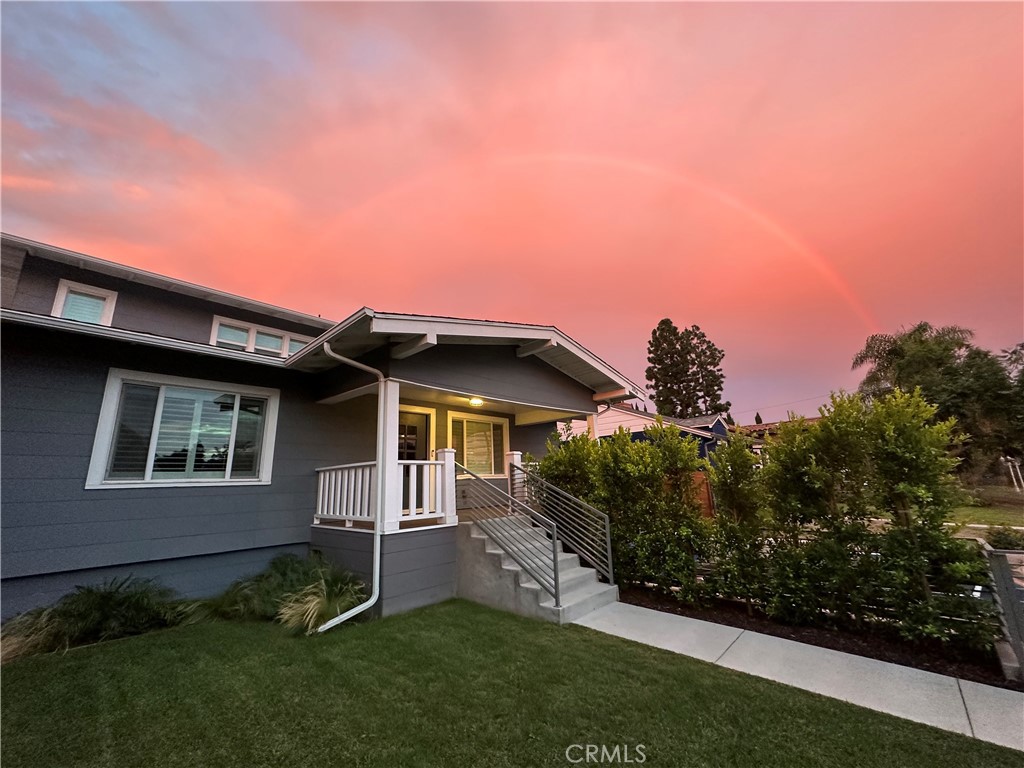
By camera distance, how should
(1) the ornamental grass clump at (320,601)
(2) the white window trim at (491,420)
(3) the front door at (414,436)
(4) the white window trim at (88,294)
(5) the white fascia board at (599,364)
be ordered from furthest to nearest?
(2) the white window trim at (491,420) < (3) the front door at (414,436) < (5) the white fascia board at (599,364) < (4) the white window trim at (88,294) < (1) the ornamental grass clump at (320,601)

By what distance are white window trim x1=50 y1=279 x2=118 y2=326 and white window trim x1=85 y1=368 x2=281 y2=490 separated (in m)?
3.12

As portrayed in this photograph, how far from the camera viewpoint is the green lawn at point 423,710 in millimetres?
2475

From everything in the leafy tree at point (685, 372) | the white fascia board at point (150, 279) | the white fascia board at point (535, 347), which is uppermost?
the leafy tree at point (685, 372)

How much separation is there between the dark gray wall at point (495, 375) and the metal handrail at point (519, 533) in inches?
58.7

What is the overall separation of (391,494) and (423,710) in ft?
9.22

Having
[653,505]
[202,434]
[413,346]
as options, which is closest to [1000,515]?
[653,505]

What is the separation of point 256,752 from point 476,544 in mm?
3578

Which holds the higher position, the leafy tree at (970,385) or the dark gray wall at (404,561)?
the leafy tree at (970,385)

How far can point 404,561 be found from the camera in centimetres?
547

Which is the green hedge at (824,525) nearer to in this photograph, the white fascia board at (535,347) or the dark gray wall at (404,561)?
the white fascia board at (535,347)

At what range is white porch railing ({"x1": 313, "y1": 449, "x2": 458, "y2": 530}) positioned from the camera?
5.49m

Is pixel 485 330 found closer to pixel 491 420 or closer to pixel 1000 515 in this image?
pixel 491 420

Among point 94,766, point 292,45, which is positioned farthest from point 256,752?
point 292,45

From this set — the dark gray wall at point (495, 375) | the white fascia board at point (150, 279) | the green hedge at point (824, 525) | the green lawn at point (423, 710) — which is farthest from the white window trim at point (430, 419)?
the green lawn at point (423, 710)
